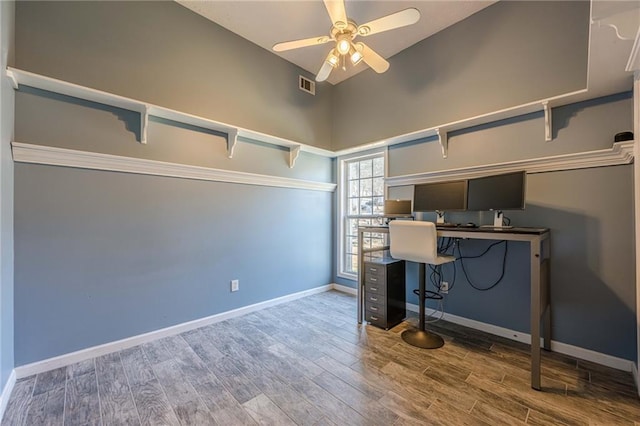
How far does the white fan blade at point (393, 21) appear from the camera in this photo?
184cm

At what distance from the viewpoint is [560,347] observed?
7.43 ft

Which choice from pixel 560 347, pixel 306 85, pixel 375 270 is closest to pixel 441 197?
pixel 375 270

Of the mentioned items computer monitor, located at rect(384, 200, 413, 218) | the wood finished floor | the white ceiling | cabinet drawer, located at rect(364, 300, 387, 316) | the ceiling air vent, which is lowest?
the wood finished floor

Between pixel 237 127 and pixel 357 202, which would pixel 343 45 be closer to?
pixel 237 127

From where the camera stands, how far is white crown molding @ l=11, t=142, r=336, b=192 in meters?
1.97

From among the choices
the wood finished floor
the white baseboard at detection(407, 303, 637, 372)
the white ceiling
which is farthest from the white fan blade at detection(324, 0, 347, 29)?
the white baseboard at detection(407, 303, 637, 372)

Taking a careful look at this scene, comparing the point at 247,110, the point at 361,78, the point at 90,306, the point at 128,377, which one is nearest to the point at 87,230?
the point at 90,306

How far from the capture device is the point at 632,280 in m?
1.97

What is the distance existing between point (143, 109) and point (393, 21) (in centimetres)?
224

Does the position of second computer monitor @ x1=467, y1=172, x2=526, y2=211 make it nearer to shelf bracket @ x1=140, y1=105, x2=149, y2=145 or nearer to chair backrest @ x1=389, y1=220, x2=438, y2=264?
chair backrest @ x1=389, y1=220, x2=438, y2=264

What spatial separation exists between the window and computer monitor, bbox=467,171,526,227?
51.9 inches

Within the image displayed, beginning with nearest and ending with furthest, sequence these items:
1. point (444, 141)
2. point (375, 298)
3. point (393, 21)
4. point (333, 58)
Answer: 1. point (393, 21)
2. point (333, 58)
3. point (375, 298)
4. point (444, 141)

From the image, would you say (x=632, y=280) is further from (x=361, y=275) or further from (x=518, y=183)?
(x=361, y=275)

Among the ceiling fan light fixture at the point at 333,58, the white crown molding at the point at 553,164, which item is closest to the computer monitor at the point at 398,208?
the white crown molding at the point at 553,164
